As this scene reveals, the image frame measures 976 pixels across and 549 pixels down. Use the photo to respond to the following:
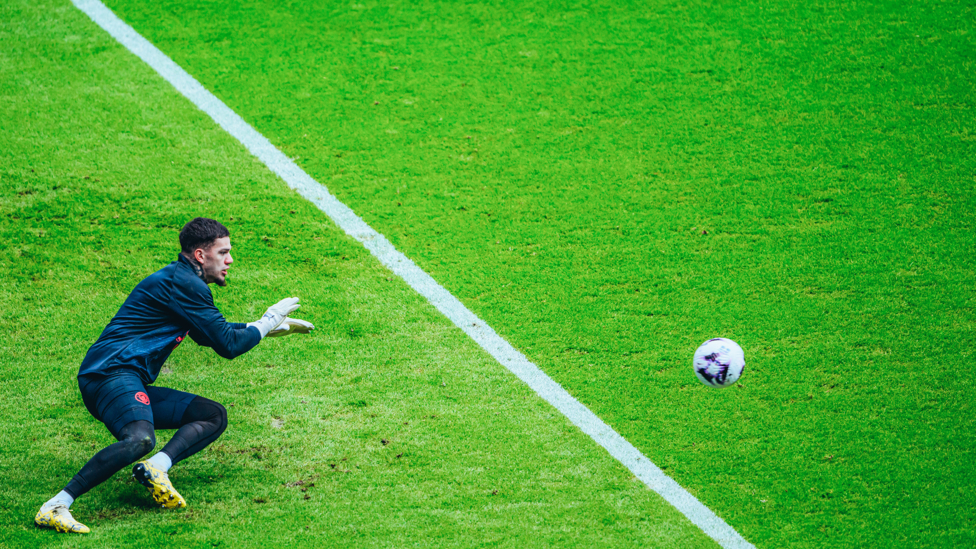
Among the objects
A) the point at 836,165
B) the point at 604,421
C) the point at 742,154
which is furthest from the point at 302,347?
the point at 836,165

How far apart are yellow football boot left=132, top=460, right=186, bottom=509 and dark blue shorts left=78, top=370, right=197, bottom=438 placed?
0.26m

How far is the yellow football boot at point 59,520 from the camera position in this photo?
4.46m

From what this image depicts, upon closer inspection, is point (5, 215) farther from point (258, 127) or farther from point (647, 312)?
point (647, 312)

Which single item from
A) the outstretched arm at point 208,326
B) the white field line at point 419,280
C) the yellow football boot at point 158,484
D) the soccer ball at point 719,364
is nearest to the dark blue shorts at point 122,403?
the yellow football boot at point 158,484

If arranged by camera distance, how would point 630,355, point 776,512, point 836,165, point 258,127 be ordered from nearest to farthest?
point 776,512 → point 630,355 → point 836,165 → point 258,127

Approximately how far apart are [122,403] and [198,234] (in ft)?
3.50

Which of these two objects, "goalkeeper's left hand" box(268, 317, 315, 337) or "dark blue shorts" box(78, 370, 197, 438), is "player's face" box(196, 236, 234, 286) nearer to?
"goalkeeper's left hand" box(268, 317, 315, 337)

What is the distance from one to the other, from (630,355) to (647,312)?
1.68 ft

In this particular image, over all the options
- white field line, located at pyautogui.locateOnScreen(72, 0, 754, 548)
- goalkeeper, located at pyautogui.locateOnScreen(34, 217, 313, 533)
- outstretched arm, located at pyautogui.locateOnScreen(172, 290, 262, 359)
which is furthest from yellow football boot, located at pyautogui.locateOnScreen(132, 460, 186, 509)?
white field line, located at pyautogui.locateOnScreen(72, 0, 754, 548)

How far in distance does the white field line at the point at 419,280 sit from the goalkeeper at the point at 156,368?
1.84 metres

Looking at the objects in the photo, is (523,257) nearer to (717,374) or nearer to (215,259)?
(717,374)

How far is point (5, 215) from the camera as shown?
7117 mm

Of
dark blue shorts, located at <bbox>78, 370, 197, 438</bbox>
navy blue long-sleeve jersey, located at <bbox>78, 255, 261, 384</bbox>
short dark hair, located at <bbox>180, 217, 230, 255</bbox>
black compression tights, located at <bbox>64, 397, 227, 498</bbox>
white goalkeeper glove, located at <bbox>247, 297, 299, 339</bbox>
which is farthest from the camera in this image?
white goalkeeper glove, located at <bbox>247, 297, 299, 339</bbox>

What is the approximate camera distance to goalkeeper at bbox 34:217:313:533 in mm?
4473
